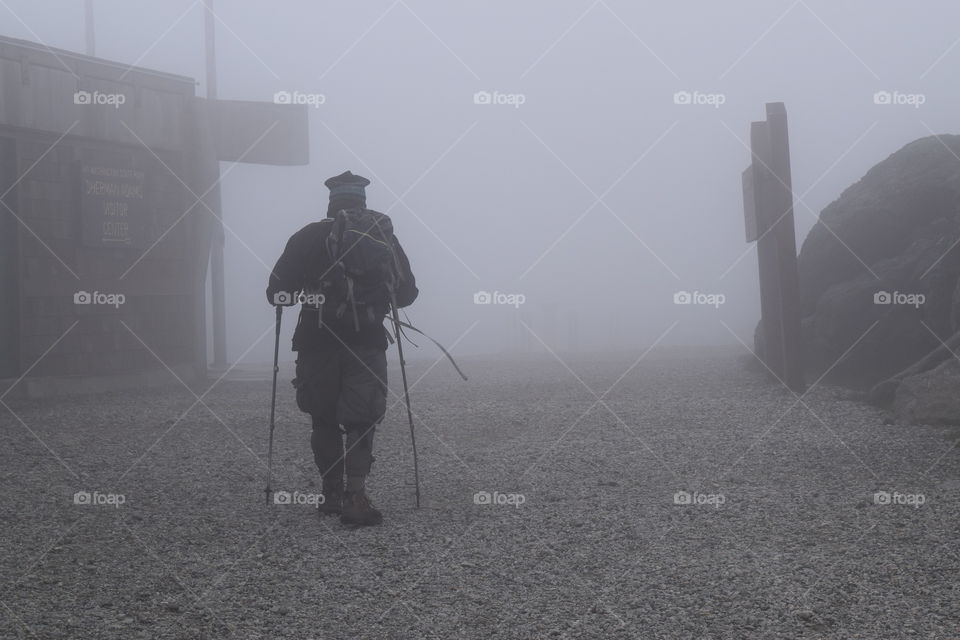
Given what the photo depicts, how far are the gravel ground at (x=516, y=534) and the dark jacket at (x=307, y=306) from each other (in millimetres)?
1207

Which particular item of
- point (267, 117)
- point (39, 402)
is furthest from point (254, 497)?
point (267, 117)

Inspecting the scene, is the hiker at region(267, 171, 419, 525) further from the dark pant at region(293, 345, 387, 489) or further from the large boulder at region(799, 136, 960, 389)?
the large boulder at region(799, 136, 960, 389)

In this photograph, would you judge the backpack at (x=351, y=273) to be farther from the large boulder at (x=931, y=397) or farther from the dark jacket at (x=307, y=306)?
the large boulder at (x=931, y=397)

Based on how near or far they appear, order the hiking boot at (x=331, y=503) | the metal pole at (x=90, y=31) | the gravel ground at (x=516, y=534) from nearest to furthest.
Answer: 1. the gravel ground at (x=516, y=534)
2. the hiking boot at (x=331, y=503)
3. the metal pole at (x=90, y=31)

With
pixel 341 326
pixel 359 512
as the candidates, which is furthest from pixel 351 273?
pixel 359 512

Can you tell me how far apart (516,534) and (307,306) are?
2.03 metres

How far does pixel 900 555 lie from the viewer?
4.77 m

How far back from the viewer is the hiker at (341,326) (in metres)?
6.02

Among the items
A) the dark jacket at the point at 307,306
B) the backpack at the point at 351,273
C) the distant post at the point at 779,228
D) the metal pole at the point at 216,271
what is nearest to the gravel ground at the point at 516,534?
the distant post at the point at 779,228

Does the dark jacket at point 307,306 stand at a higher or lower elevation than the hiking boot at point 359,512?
higher

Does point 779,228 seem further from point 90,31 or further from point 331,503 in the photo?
point 90,31

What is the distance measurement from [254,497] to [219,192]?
14.0 meters

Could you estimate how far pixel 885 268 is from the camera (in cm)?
1241

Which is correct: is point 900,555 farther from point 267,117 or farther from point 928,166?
point 267,117
